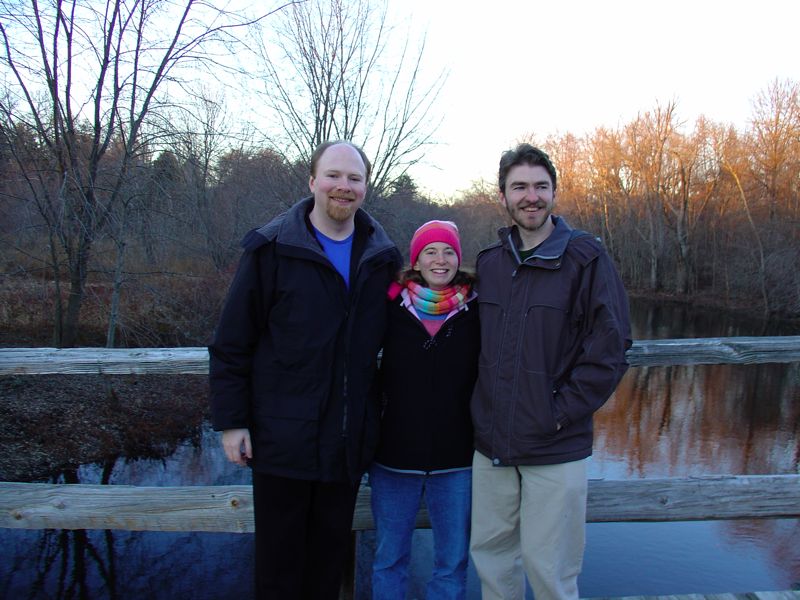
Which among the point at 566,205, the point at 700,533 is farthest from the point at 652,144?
the point at 700,533

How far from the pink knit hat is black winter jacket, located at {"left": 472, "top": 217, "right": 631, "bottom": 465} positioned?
31 cm

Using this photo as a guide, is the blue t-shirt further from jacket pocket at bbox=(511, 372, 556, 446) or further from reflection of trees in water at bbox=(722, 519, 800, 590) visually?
reflection of trees in water at bbox=(722, 519, 800, 590)

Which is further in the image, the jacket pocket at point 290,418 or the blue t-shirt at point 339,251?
the blue t-shirt at point 339,251

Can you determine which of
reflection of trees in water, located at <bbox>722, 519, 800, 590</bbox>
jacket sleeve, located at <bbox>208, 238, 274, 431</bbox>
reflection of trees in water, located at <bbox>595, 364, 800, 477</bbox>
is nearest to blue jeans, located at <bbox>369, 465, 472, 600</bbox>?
jacket sleeve, located at <bbox>208, 238, 274, 431</bbox>

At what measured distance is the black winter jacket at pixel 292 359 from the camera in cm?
211

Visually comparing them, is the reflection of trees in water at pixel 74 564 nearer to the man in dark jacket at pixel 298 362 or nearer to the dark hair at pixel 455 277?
the man in dark jacket at pixel 298 362

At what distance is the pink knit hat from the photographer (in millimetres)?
2408

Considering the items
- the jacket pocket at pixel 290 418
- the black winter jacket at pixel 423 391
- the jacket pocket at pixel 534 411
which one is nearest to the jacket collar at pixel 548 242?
the black winter jacket at pixel 423 391

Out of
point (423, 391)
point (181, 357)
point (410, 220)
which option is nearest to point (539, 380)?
point (423, 391)

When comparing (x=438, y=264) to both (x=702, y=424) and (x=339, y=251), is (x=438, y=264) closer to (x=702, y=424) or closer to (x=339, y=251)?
(x=339, y=251)

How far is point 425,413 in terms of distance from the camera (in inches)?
90.9

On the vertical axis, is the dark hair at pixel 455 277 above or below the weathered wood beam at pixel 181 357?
above

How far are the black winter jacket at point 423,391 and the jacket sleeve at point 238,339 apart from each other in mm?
536

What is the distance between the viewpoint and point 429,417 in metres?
2.31
